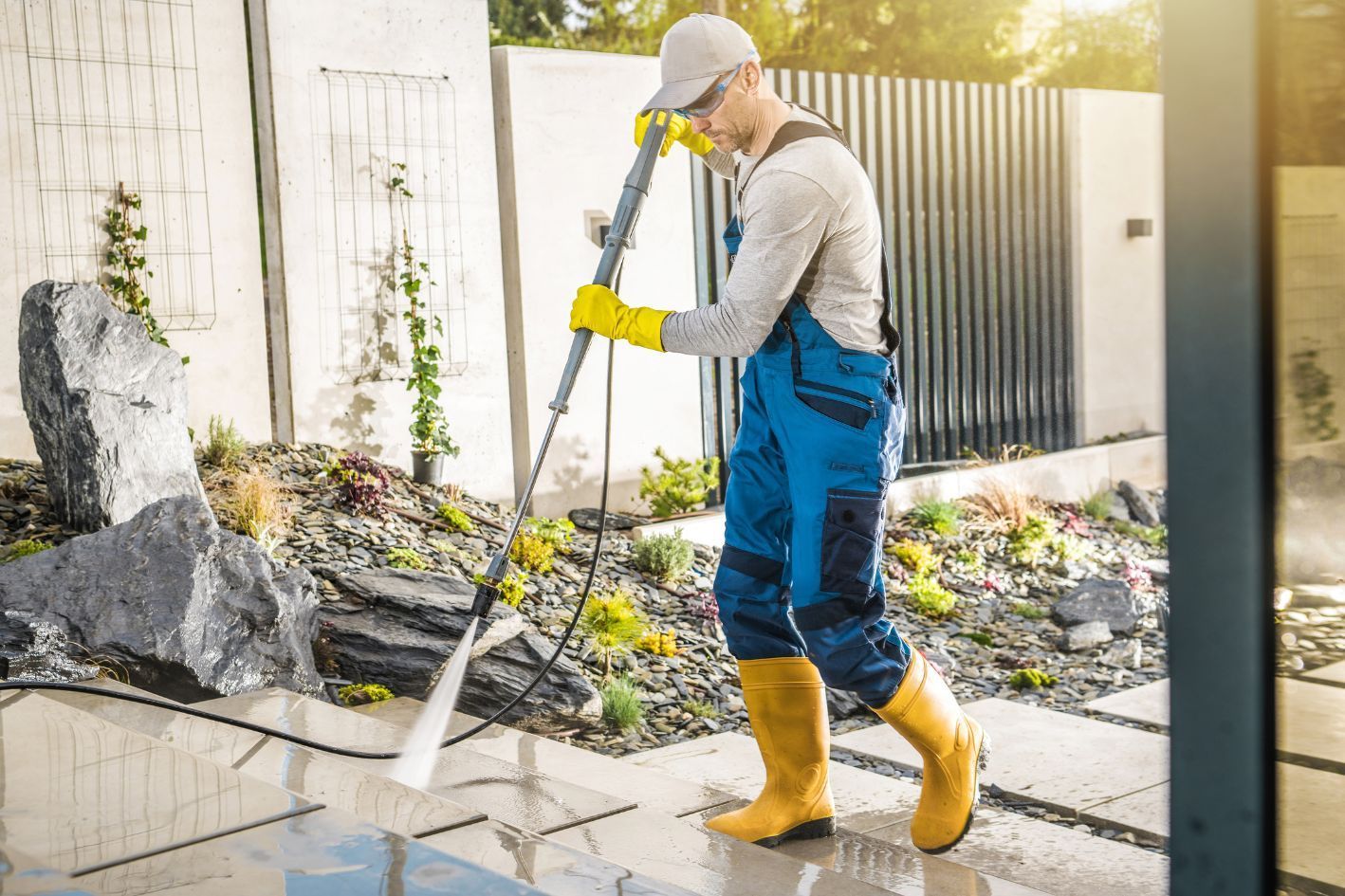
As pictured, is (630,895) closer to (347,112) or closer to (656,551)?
(656,551)

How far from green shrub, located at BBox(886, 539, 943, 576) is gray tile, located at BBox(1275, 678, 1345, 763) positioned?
5911 mm

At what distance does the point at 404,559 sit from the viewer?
223 inches

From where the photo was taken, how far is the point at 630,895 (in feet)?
6.86

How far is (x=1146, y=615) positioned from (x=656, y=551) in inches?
96.8

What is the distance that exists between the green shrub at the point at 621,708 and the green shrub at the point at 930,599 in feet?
7.53

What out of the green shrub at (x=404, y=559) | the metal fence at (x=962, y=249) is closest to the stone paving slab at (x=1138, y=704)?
the green shrub at (x=404, y=559)

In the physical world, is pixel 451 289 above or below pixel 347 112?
below

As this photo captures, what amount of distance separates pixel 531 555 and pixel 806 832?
10.2 ft

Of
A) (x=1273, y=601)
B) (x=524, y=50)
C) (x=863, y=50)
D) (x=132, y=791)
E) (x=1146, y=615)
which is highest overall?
(x=863, y=50)

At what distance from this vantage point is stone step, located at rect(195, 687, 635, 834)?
3.15 meters

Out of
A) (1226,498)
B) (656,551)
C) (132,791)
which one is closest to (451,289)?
(656,551)

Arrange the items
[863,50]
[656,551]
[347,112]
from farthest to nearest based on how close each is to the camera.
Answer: [863,50] < [347,112] < [656,551]

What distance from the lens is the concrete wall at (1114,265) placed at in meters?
11.4

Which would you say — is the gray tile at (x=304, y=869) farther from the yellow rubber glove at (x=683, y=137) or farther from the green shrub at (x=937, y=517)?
the green shrub at (x=937, y=517)
